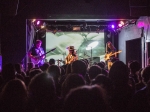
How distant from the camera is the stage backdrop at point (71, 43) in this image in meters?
16.0

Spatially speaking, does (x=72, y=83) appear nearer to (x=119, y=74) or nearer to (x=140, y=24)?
(x=119, y=74)

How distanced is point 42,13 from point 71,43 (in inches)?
239

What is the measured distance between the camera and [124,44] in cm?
1520

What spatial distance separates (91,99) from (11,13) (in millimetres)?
9707

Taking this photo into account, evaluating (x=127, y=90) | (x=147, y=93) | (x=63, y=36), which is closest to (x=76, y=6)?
(x=63, y=36)

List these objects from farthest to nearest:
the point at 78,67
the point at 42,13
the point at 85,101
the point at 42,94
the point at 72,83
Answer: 1. the point at 42,13
2. the point at 78,67
3. the point at 72,83
4. the point at 42,94
5. the point at 85,101

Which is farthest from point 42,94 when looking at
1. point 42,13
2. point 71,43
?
point 71,43

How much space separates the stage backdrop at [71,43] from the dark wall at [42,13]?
5424 millimetres

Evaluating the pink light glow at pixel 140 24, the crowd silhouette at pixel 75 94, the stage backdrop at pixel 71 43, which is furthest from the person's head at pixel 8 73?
the stage backdrop at pixel 71 43

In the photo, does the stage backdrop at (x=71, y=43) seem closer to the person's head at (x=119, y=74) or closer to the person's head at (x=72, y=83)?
the person's head at (x=119, y=74)

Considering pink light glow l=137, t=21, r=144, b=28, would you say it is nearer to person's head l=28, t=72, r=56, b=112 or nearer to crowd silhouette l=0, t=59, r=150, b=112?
crowd silhouette l=0, t=59, r=150, b=112

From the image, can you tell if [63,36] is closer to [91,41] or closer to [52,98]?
[91,41]

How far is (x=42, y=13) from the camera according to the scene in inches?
415

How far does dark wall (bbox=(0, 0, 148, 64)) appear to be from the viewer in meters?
10.5
